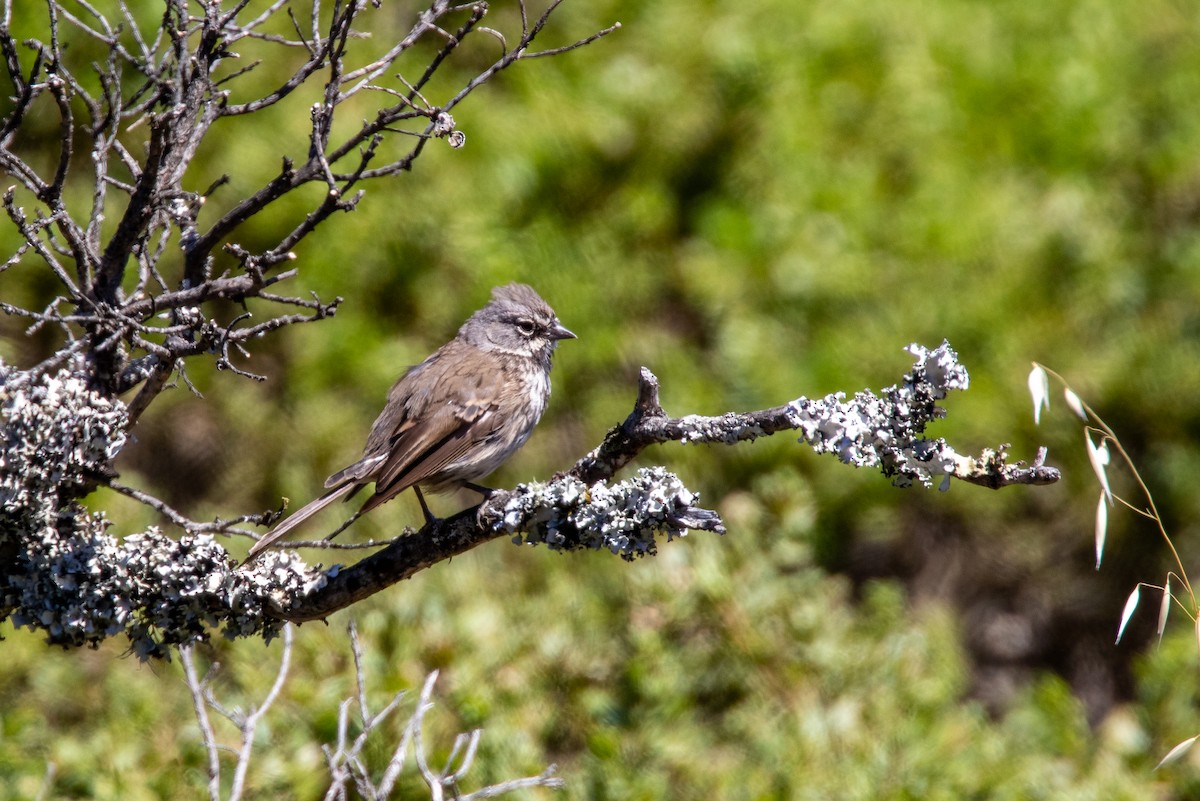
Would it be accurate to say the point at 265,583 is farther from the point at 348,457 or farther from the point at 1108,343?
the point at 1108,343

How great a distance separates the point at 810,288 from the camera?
26.5ft

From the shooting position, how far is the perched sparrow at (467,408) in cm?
484

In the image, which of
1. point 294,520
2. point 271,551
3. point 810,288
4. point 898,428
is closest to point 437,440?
point 294,520

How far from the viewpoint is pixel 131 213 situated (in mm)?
3291

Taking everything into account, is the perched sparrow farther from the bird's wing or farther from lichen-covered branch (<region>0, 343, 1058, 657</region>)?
lichen-covered branch (<region>0, 343, 1058, 657</region>)

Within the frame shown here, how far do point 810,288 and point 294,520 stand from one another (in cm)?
489

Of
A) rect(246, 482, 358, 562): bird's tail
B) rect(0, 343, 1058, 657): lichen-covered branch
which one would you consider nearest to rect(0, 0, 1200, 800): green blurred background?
rect(246, 482, 358, 562): bird's tail

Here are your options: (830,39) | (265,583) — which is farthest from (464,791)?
(830,39)

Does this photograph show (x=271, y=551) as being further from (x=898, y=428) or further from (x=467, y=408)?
(x=898, y=428)

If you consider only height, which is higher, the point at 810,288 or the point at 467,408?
the point at 810,288

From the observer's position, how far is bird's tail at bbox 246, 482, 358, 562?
11.8 ft

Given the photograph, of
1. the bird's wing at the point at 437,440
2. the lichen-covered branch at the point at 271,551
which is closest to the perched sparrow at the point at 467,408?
the bird's wing at the point at 437,440

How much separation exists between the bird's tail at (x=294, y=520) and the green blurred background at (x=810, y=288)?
1811mm

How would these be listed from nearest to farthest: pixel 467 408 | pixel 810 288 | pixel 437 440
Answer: pixel 437 440 → pixel 467 408 → pixel 810 288
